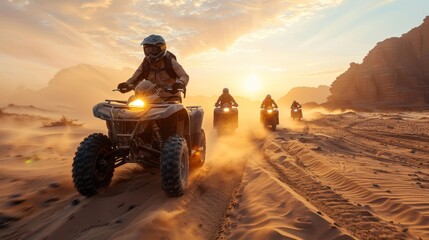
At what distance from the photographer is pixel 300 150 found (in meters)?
9.12

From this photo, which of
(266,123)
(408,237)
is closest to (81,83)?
(266,123)

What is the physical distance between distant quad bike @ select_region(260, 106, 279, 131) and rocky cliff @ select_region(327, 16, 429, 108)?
58928 millimetres

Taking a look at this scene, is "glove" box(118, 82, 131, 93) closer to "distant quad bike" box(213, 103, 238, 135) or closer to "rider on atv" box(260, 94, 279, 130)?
"distant quad bike" box(213, 103, 238, 135)

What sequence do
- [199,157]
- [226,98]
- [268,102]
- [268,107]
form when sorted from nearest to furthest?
[199,157], [226,98], [268,107], [268,102]

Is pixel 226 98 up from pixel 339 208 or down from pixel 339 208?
up

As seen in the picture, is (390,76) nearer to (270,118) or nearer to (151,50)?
(270,118)

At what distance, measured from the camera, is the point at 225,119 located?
14.7 m

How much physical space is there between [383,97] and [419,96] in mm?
8387

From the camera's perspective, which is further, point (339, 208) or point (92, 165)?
point (92, 165)

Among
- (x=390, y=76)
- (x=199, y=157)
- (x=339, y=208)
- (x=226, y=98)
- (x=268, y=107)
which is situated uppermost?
(x=390, y=76)

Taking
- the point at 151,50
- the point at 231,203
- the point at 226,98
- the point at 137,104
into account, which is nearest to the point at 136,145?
the point at 137,104

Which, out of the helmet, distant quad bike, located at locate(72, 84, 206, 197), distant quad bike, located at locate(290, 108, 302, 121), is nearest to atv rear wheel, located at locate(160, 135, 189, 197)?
distant quad bike, located at locate(72, 84, 206, 197)

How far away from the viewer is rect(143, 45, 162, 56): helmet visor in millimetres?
5738

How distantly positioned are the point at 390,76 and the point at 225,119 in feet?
246
